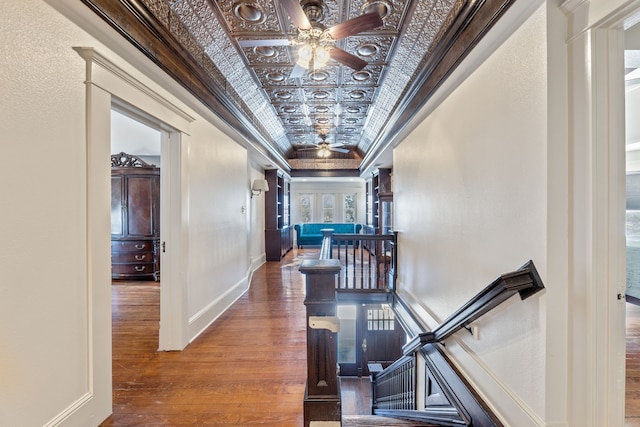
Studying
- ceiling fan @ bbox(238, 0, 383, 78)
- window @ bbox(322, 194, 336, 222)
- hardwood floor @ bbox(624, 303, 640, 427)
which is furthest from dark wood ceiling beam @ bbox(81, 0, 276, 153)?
window @ bbox(322, 194, 336, 222)

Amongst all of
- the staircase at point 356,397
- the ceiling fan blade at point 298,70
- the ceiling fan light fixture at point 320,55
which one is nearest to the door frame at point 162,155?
the ceiling fan blade at point 298,70

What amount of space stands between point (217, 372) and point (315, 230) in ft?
28.6

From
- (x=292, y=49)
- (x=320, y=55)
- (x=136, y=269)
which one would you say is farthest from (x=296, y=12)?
(x=136, y=269)

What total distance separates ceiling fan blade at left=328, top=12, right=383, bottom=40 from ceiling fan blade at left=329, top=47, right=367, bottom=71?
0.83 ft

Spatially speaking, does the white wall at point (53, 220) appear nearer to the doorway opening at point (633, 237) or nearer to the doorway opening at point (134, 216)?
the doorway opening at point (633, 237)

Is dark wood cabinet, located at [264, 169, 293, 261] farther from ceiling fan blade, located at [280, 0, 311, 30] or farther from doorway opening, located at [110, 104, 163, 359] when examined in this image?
ceiling fan blade, located at [280, 0, 311, 30]

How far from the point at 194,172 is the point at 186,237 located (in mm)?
672

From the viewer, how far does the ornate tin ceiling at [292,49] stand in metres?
2.24

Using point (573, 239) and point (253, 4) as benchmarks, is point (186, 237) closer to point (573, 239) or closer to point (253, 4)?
point (253, 4)

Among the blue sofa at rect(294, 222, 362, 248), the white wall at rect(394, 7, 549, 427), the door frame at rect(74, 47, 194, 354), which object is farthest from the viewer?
the blue sofa at rect(294, 222, 362, 248)

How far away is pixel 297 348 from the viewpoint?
281 centimetres

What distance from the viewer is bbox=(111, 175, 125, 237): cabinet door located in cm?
552

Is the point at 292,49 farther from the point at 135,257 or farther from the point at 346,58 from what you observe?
the point at 135,257

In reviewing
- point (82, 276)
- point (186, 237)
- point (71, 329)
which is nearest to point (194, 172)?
point (186, 237)
